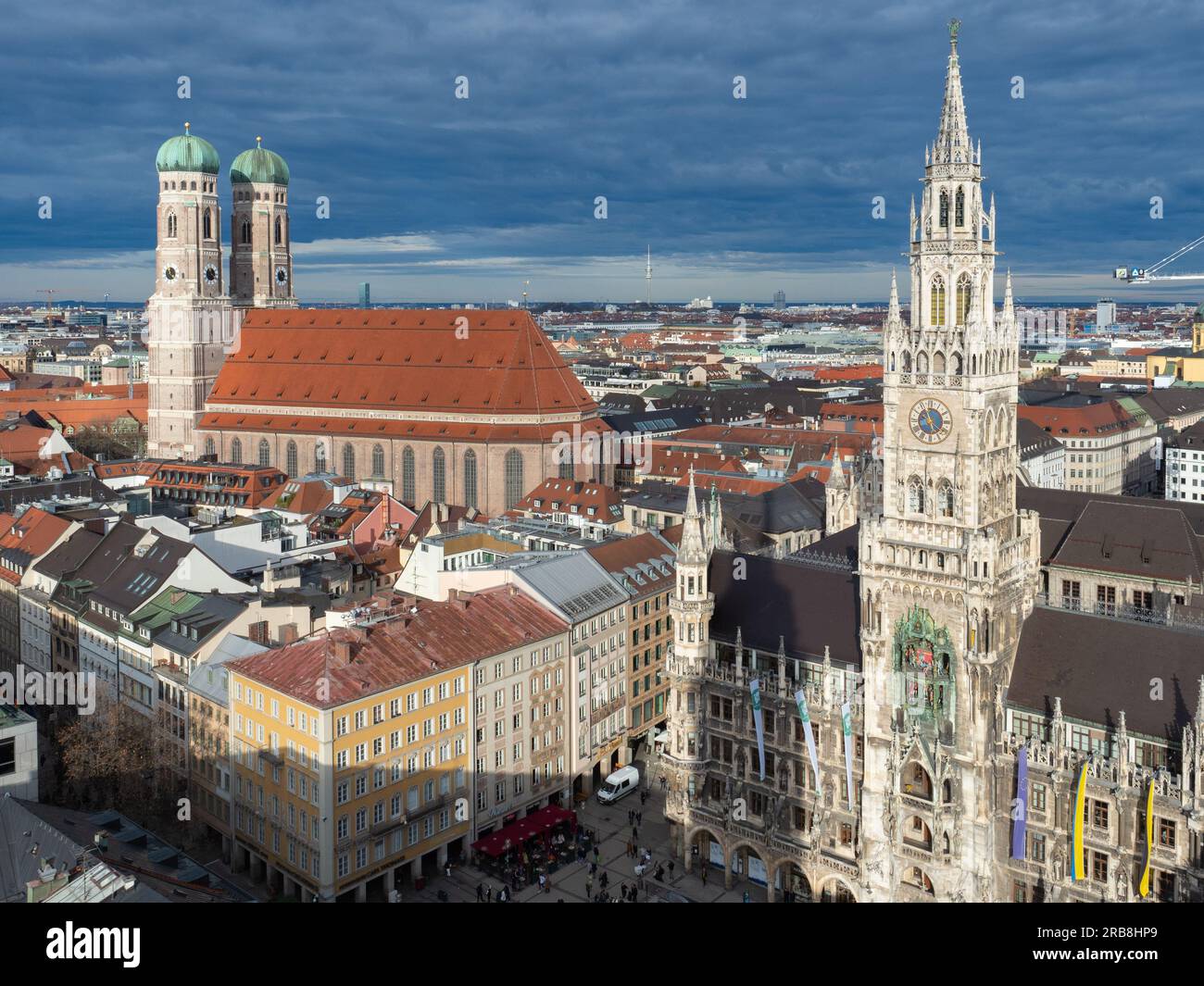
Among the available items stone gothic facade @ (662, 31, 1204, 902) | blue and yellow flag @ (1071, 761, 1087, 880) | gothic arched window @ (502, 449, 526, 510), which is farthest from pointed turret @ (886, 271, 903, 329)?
gothic arched window @ (502, 449, 526, 510)

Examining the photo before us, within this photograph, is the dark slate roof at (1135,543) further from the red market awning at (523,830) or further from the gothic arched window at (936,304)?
the red market awning at (523,830)

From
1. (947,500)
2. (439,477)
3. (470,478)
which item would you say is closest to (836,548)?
(947,500)

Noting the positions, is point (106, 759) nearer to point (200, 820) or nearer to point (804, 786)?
point (200, 820)

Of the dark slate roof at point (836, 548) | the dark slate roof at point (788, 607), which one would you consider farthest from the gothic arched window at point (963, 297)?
the dark slate roof at point (836, 548)

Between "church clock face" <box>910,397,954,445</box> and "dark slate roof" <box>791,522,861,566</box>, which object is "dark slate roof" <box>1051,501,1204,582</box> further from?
"church clock face" <box>910,397,954,445</box>

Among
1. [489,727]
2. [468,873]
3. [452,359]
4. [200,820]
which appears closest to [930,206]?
[489,727]
